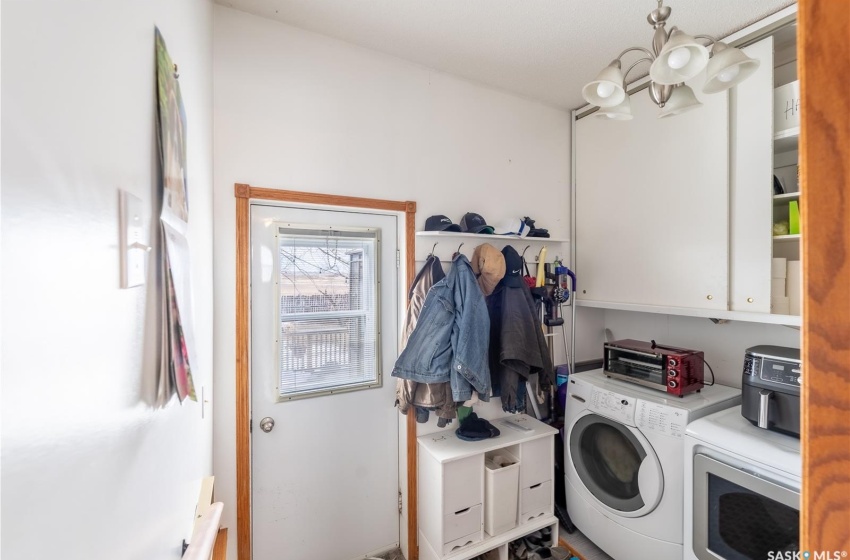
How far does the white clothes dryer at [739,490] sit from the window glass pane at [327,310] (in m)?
1.52

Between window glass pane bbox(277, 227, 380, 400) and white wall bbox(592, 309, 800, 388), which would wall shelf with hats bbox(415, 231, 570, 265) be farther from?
white wall bbox(592, 309, 800, 388)

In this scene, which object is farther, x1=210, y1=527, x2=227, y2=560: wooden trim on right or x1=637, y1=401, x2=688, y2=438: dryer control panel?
x1=637, y1=401, x2=688, y2=438: dryer control panel

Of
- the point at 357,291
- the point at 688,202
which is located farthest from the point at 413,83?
the point at 688,202

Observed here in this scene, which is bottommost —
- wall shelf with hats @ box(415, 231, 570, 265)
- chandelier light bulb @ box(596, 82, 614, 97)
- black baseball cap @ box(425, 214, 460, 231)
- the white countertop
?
the white countertop

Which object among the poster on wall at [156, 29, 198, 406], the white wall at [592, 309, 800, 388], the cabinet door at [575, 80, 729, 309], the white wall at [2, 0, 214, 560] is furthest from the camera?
the white wall at [592, 309, 800, 388]

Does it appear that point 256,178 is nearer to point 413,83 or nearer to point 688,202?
point 413,83

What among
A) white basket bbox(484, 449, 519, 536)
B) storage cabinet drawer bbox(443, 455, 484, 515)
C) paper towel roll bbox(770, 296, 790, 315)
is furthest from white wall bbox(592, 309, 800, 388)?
storage cabinet drawer bbox(443, 455, 484, 515)

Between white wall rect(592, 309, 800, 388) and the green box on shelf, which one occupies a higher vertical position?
the green box on shelf

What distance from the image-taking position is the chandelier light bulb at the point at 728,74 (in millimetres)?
1062

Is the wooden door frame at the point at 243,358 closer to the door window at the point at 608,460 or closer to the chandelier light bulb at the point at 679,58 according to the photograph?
the chandelier light bulb at the point at 679,58

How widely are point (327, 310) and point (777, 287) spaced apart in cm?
212

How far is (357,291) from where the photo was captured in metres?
1.91

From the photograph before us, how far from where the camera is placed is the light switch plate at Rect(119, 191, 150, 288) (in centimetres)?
42

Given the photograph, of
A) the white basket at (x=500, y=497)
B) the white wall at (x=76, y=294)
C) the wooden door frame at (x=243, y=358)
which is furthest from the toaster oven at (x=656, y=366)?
the white wall at (x=76, y=294)
